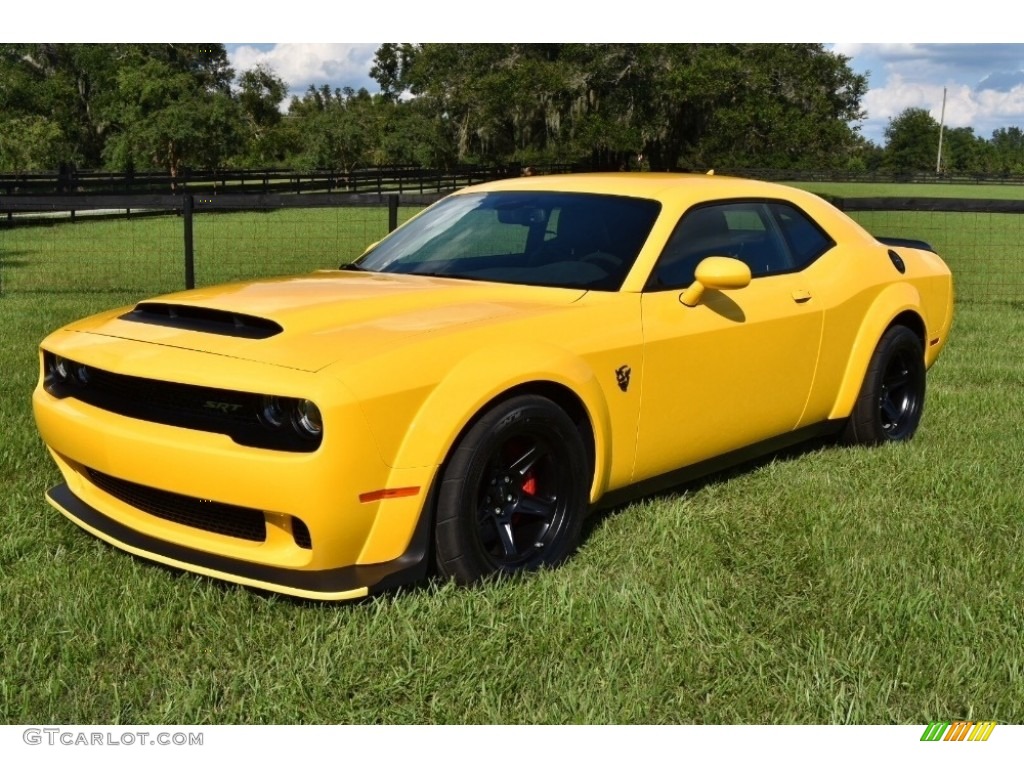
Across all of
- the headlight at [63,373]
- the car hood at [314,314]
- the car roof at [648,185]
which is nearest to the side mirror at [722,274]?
the car hood at [314,314]

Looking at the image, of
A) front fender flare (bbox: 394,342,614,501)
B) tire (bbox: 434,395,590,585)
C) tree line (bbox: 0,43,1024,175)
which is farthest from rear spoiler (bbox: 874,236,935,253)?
tree line (bbox: 0,43,1024,175)

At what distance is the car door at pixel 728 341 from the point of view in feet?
14.1

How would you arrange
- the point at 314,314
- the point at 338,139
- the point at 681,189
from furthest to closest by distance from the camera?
1. the point at 338,139
2. the point at 681,189
3. the point at 314,314

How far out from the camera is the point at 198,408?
346cm

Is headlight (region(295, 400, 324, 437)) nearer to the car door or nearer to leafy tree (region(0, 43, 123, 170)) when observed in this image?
the car door

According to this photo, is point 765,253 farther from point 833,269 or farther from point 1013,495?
point 1013,495

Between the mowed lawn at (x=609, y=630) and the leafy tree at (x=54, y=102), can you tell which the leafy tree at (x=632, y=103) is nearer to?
the leafy tree at (x=54, y=102)

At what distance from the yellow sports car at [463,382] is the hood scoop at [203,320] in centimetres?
1

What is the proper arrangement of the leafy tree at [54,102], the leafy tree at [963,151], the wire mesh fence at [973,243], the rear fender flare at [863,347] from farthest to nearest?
the leafy tree at [963,151] → the leafy tree at [54,102] → the wire mesh fence at [973,243] → the rear fender flare at [863,347]

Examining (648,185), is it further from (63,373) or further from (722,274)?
(63,373)

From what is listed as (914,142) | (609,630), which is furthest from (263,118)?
(914,142)

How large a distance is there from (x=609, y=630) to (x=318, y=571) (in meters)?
0.92
